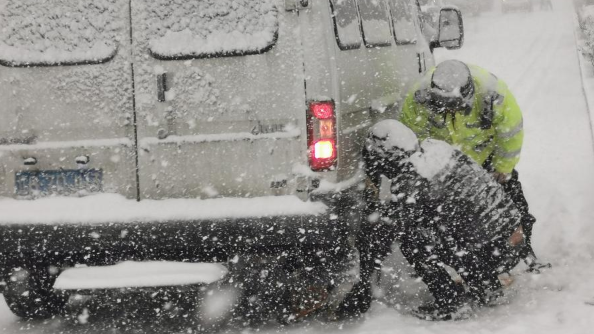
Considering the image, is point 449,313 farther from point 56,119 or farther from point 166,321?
point 56,119

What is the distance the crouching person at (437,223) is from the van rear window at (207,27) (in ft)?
3.15

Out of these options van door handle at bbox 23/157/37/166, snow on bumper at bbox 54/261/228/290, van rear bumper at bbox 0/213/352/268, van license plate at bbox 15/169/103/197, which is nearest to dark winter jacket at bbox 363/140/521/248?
van rear bumper at bbox 0/213/352/268

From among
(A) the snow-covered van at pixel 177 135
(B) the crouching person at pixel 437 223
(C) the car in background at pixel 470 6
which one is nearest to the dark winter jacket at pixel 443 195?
→ (B) the crouching person at pixel 437 223

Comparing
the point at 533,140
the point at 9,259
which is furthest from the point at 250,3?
the point at 533,140

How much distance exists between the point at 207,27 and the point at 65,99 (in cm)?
93

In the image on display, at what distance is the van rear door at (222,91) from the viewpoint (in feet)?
13.3

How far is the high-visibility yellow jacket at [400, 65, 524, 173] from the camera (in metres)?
5.08

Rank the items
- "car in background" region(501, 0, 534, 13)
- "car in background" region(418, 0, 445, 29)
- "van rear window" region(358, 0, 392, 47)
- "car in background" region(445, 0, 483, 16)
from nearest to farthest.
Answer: "van rear window" region(358, 0, 392, 47) → "car in background" region(418, 0, 445, 29) → "car in background" region(501, 0, 534, 13) → "car in background" region(445, 0, 483, 16)

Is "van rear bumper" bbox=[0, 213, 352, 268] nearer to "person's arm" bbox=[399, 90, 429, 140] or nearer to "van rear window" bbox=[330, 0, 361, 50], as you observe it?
"van rear window" bbox=[330, 0, 361, 50]

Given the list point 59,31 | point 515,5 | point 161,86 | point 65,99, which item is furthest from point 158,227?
point 515,5

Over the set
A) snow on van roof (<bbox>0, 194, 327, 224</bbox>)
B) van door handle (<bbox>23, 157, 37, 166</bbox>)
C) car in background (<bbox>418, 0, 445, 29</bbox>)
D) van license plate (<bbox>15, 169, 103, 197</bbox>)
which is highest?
car in background (<bbox>418, 0, 445, 29</bbox>)

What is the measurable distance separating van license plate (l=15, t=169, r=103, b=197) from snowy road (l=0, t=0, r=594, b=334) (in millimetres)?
1051

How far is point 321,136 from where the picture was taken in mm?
4074

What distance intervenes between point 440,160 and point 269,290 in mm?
1314
